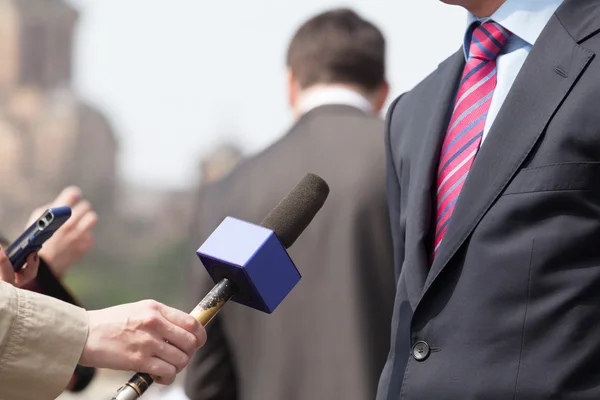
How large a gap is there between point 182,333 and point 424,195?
0.67 metres

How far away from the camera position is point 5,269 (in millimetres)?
2713

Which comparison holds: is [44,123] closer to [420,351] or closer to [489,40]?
[489,40]

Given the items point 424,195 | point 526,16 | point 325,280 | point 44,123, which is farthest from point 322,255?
point 44,123

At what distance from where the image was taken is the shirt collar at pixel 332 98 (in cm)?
395

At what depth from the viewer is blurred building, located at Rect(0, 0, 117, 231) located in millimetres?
67688

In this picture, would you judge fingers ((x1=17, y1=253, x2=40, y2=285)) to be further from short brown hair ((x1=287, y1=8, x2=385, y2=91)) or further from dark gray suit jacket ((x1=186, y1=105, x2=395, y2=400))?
short brown hair ((x1=287, y1=8, x2=385, y2=91))

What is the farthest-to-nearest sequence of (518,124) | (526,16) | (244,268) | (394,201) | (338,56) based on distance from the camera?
1. (338,56)
2. (394,201)
3. (526,16)
4. (518,124)
5. (244,268)

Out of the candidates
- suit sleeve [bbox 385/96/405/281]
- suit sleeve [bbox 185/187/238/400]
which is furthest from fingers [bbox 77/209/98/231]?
suit sleeve [bbox 385/96/405/281]

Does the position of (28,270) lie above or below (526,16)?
below

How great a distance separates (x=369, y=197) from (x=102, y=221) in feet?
220

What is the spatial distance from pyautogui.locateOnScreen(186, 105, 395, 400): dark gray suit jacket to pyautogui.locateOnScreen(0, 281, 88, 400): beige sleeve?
134 cm

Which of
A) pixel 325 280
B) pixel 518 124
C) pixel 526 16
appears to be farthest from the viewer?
pixel 325 280

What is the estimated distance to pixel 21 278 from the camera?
2822mm

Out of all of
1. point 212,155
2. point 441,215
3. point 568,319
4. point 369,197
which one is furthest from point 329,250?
point 212,155
